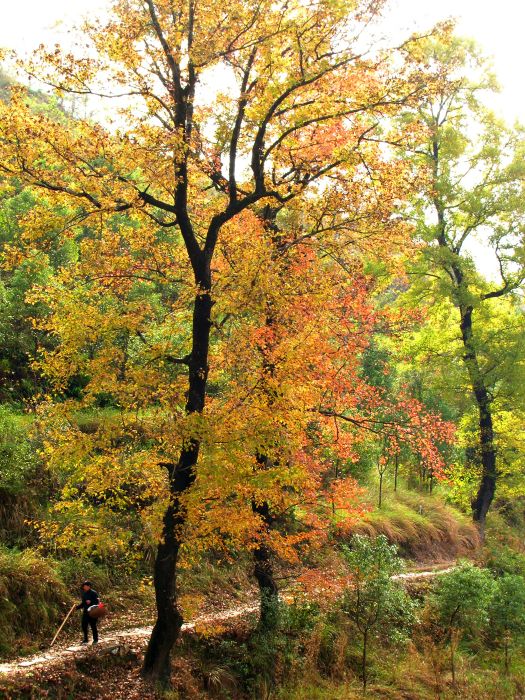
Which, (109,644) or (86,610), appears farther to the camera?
(86,610)

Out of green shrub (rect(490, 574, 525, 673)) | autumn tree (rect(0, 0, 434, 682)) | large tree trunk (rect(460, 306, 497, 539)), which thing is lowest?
green shrub (rect(490, 574, 525, 673))

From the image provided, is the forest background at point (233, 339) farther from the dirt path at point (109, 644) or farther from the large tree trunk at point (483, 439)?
the large tree trunk at point (483, 439)

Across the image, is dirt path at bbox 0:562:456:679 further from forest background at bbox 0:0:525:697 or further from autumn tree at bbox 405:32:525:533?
autumn tree at bbox 405:32:525:533

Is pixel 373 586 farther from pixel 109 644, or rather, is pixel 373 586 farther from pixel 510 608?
pixel 109 644

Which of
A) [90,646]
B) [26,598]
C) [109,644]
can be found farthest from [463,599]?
[26,598]

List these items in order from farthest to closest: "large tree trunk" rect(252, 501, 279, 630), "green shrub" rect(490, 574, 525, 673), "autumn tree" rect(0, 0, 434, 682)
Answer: "green shrub" rect(490, 574, 525, 673) → "large tree trunk" rect(252, 501, 279, 630) → "autumn tree" rect(0, 0, 434, 682)

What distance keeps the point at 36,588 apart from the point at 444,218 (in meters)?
15.3

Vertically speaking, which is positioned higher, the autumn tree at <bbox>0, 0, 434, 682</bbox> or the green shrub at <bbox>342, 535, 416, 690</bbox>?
the autumn tree at <bbox>0, 0, 434, 682</bbox>

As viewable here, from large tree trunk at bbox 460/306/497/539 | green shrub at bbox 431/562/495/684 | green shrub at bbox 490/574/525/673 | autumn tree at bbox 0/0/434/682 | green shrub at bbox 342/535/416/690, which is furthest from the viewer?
large tree trunk at bbox 460/306/497/539

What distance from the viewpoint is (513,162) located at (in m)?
17.8

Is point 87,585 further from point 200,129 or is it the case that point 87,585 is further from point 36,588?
point 200,129

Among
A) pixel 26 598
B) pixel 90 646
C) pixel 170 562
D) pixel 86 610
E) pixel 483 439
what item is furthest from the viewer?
pixel 483 439

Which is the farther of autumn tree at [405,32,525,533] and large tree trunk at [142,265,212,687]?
autumn tree at [405,32,525,533]

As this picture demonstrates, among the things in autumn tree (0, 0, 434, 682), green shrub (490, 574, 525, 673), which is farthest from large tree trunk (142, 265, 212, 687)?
green shrub (490, 574, 525, 673)
